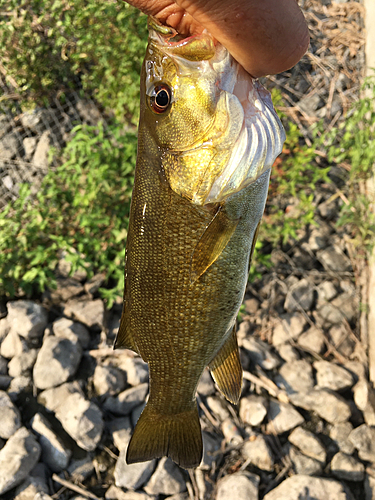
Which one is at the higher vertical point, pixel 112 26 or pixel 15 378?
pixel 112 26

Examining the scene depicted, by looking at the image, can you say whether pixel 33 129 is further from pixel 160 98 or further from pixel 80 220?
pixel 160 98

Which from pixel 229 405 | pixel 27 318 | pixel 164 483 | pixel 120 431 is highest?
pixel 27 318

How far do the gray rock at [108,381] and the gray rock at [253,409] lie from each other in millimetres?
1043

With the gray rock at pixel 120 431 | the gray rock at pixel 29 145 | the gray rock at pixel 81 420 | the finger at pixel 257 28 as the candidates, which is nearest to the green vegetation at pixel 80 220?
the gray rock at pixel 81 420

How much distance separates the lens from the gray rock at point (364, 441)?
333 cm

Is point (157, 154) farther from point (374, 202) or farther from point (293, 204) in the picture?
point (293, 204)

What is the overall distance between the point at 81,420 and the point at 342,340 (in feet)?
8.15

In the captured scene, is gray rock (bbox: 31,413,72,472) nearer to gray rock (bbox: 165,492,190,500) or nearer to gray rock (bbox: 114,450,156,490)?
gray rock (bbox: 114,450,156,490)

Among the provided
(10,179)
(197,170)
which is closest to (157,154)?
(197,170)

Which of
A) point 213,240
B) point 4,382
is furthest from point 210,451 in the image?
point 213,240

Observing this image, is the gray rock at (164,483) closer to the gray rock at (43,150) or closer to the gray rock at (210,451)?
the gray rock at (210,451)

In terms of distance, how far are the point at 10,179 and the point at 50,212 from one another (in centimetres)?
115

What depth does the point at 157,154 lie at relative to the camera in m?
1.42

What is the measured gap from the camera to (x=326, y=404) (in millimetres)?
3504
